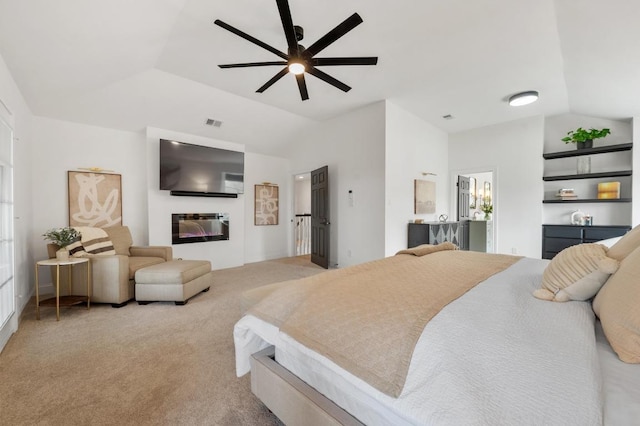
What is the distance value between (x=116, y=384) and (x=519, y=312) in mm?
2317

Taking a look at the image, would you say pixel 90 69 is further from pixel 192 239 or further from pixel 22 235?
pixel 192 239

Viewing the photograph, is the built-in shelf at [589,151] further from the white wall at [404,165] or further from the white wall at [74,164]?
the white wall at [74,164]

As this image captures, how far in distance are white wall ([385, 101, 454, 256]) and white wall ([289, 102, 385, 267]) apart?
0.13 meters

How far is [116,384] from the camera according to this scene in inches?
68.4

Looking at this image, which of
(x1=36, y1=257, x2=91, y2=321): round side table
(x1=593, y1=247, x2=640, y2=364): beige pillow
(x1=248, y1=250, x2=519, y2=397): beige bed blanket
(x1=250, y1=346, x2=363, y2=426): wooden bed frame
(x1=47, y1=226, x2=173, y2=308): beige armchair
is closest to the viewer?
(x1=593, y1=247, x2=640, y2=364): beige pillow

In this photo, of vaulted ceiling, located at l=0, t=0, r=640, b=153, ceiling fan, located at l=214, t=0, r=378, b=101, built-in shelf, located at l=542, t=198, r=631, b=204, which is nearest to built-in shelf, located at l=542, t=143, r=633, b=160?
vaulted ceiling, located at l=0, t=0, r=640, b=153

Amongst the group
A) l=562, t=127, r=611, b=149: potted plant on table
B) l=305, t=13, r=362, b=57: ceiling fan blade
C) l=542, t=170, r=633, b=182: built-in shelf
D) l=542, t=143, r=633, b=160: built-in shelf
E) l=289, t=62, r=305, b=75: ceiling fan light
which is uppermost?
l=305, t=13, r=362, b=57: ceiling fan blade

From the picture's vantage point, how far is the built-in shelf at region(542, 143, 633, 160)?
164 inches

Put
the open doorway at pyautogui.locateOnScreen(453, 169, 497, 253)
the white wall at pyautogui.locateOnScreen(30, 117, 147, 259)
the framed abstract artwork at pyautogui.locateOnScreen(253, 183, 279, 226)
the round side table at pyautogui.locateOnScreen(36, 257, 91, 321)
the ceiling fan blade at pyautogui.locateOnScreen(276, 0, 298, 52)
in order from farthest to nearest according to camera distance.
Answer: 1. the framed abstract artwork at pyautogui.locateOnScreen(253, 183, 279, 226)
2. the open doorway at pyautogui.locateOnScreen(453, 169, 497, 253)
3. the white wall at pyautogui.locateOnScreen(30, 117, 147, 259)
4. the round side table at pyautogui.locateOnScreen(36, 257, 91, 321)
5. the ceiling fan blade at pyautogui.locateOnScreen(276, 0, 298, 52)

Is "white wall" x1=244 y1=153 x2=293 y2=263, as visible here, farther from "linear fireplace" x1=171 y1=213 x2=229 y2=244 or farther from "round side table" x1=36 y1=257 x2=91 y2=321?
"round side table" x1=36 y1=257 x2=91 y2=321

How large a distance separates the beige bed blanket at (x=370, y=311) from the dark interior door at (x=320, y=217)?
11.2 ft

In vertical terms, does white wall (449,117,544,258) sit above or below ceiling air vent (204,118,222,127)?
below

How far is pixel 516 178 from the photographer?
16.7 ft

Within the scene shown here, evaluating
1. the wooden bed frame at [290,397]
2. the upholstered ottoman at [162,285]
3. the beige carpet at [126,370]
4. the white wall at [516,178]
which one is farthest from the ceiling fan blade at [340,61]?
the white wall at [516,178]
